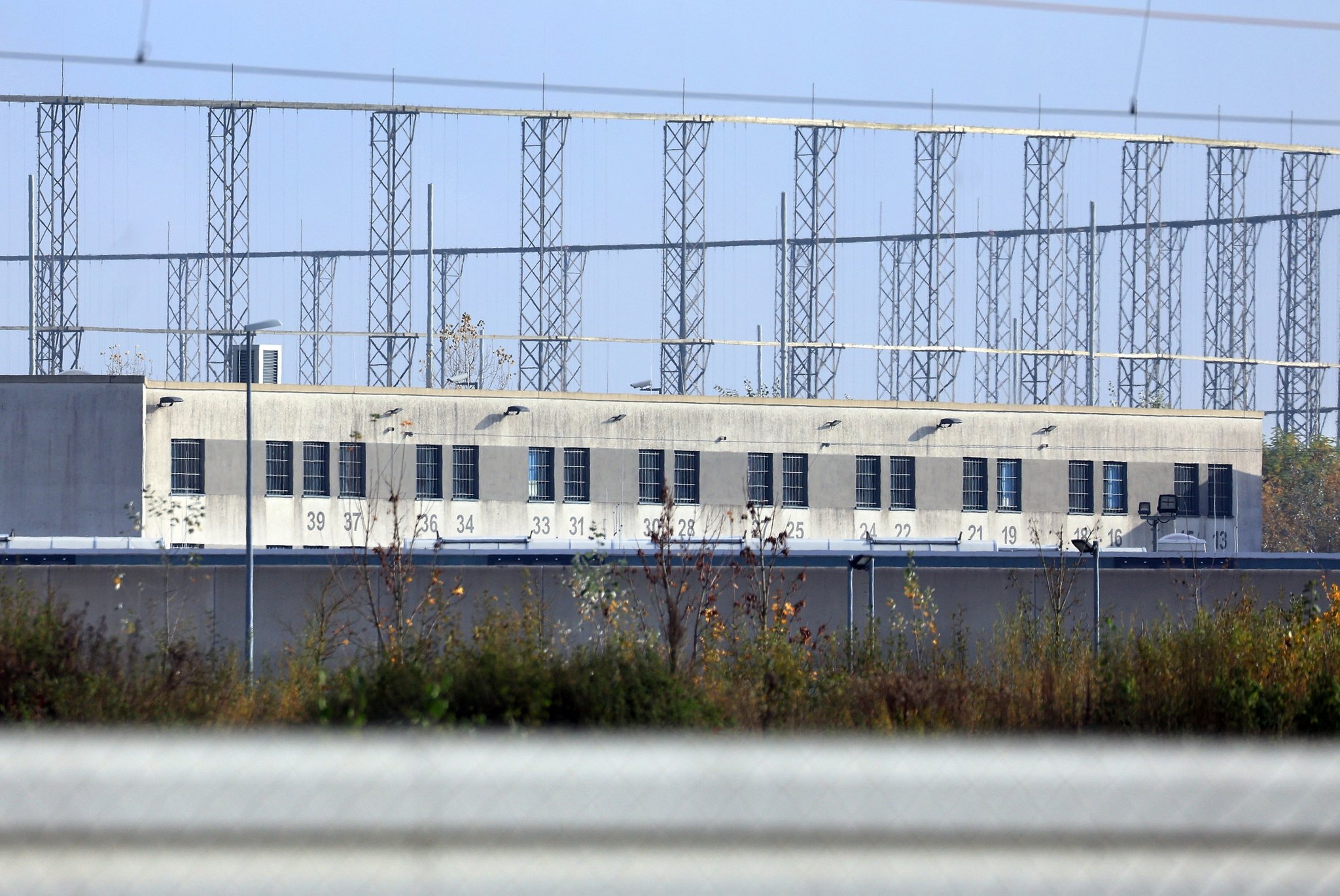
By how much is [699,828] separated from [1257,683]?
23.9 ft

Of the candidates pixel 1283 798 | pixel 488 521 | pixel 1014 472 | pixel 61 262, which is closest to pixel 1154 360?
pixel 1014 472

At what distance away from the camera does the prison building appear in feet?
142

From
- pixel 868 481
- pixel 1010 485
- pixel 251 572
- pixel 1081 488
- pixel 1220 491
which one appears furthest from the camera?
pixel 1220 491

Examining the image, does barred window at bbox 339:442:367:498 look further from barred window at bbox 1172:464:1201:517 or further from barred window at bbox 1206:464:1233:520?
barred window at bbox 1206:464:1233:520

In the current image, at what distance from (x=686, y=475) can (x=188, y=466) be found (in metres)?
15.8

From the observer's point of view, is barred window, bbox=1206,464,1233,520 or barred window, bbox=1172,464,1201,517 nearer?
barred window, bbox=1172,464,1201,517

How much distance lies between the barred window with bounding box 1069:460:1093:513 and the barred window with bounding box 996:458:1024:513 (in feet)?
6.67

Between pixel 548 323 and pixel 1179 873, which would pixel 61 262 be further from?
pixel 1179 873

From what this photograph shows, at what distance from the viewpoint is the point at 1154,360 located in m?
76.9

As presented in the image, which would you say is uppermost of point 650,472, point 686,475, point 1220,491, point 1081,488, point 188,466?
point 188,466

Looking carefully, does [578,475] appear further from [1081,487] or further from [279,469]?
[1081,487]

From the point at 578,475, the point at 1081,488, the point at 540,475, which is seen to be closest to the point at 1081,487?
the point at 1081,488

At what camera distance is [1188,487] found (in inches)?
2162

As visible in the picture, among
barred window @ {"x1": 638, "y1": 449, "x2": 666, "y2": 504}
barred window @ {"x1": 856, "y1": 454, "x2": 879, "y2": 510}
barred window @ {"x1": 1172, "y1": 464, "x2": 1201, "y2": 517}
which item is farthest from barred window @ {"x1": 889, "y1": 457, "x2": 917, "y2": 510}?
barred window @ {"x1": 1172, "y1": 464, "x2": 1201, "y2": 517}
